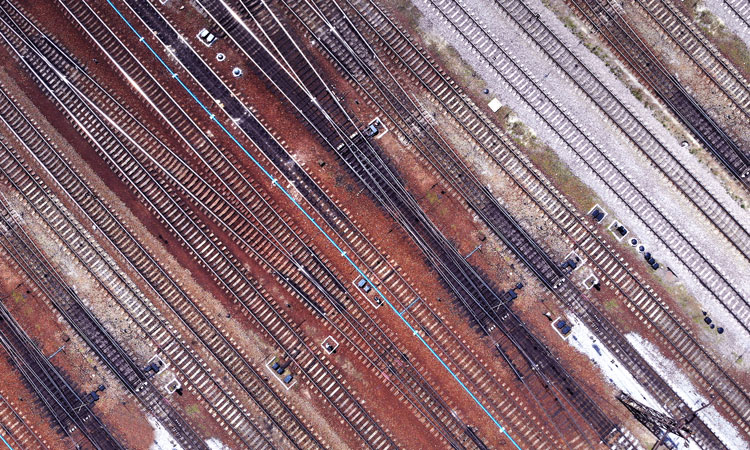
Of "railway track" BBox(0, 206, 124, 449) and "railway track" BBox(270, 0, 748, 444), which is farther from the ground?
"railway track" BBox(0, 206, 124, 449)

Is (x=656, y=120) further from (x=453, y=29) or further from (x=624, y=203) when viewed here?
(x=453, y=29)

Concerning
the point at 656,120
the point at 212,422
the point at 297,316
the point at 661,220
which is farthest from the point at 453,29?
the point at 212,422

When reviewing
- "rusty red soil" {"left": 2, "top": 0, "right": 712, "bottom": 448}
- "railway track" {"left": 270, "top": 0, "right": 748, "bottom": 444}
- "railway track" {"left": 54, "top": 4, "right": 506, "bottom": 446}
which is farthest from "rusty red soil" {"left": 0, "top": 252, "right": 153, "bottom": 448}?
"railway track" {"left": 270, "top": 0, "right": 748, "bottom": 444}

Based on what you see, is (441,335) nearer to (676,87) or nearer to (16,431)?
(676,87)

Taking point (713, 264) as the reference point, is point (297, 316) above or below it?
above

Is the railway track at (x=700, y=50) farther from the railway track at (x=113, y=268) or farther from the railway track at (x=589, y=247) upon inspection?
the railway track at (x=113, y=268)

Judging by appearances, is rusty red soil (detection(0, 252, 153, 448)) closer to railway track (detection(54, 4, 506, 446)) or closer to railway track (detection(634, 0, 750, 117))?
railway track (detection(54, 4, 506, 446))

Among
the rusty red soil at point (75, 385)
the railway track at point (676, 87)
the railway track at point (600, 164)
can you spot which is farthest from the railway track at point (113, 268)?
the railway track at point (676, 87)
